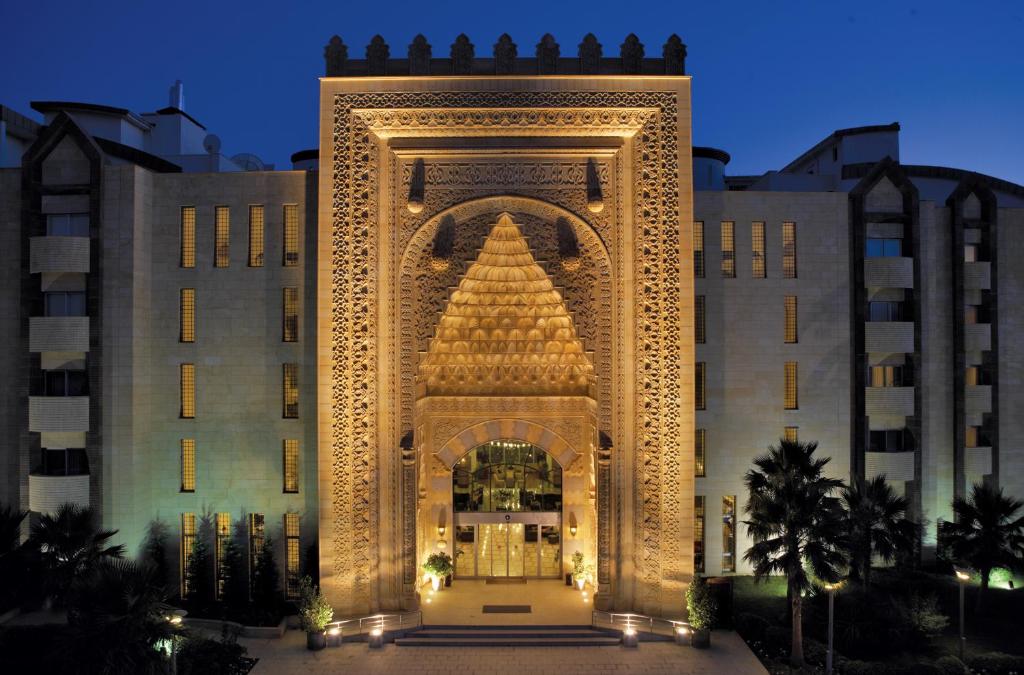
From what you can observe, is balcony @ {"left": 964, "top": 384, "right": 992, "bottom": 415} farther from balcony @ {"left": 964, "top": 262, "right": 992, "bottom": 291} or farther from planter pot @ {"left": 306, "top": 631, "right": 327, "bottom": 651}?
planter pot @ {"left": 306, "top": 631, "right": 327, "bottom": 651}

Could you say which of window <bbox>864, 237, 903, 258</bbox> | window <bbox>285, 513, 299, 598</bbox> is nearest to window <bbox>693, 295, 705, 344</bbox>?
window <bbox>864, 237, 903, 258</bbox>

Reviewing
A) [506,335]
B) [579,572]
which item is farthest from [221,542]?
[579,572]

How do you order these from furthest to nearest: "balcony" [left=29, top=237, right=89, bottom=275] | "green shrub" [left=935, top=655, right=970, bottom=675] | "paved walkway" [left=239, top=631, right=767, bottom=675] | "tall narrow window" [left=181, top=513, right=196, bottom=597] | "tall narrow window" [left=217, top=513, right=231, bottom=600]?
"tall narrow window" [left=181, top=513, right=196, bottom=597]
"tall narrow window" [left=217, top=513, right=231, bottom=600]
"balcony" [left=29, top=237, right=89, bottom=275]
"paved walkway" [left=239, top=631, right=767, bottom=675]
"green shrub" [left=935, top=655, right=970, bottom=675]

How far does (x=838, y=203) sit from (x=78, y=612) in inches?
615

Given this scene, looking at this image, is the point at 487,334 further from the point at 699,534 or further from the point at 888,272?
the point at 888,272

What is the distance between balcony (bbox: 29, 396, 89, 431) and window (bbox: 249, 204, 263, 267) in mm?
4238

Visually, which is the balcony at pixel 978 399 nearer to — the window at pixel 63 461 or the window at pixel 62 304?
the window at pixel 63 461

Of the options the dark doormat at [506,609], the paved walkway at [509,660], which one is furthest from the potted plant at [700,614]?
the dark doormat at [506,609]

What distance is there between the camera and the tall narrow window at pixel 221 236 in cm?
1391

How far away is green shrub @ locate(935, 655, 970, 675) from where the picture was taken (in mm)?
10453

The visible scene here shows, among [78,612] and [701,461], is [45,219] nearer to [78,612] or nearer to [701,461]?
[78,612]

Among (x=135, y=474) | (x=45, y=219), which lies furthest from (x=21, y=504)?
(x=45, y=219)

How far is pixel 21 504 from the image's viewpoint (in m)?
13.5

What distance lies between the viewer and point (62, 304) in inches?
532
